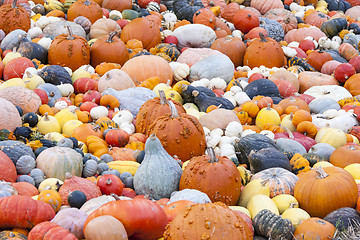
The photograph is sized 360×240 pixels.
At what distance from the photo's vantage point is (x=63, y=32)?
31.3ft

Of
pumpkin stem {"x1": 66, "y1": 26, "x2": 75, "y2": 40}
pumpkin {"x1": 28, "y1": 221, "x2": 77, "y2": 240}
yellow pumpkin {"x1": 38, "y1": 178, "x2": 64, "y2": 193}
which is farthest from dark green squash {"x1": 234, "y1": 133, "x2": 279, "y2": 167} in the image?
pumpkin stem {"x1": 66, "y1": 26, "x2": 75, "y2": 40}

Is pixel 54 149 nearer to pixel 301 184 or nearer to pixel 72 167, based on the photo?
pixel 72 167

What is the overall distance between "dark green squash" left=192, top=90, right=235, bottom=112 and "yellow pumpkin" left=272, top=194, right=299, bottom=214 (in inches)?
102

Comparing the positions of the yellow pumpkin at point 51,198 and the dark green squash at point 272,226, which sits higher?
the yellow pumpkin at point 51,198

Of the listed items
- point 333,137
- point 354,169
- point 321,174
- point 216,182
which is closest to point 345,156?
point 354,169

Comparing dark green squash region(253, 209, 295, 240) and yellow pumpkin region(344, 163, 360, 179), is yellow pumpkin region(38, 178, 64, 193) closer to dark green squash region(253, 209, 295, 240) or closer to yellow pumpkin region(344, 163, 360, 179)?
dark green squash region(253, 209, 295, 240)

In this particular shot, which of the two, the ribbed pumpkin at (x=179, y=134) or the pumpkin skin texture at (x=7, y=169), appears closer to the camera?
the pumpkin skin texture at (x=7, y=169)

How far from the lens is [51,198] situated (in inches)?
182

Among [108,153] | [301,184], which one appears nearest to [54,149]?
[108,153]

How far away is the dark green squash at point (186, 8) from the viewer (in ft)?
37.3

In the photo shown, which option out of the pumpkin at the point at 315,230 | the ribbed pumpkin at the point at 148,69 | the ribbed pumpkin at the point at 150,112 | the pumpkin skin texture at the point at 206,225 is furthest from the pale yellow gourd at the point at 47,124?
the pumpkin at the point at 315,230

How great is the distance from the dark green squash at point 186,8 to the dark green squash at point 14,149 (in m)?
6.45

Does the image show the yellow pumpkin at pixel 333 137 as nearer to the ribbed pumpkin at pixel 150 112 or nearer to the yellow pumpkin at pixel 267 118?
the yellow pumpkin at pixel 267 118

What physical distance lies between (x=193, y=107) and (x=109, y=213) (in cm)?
397
